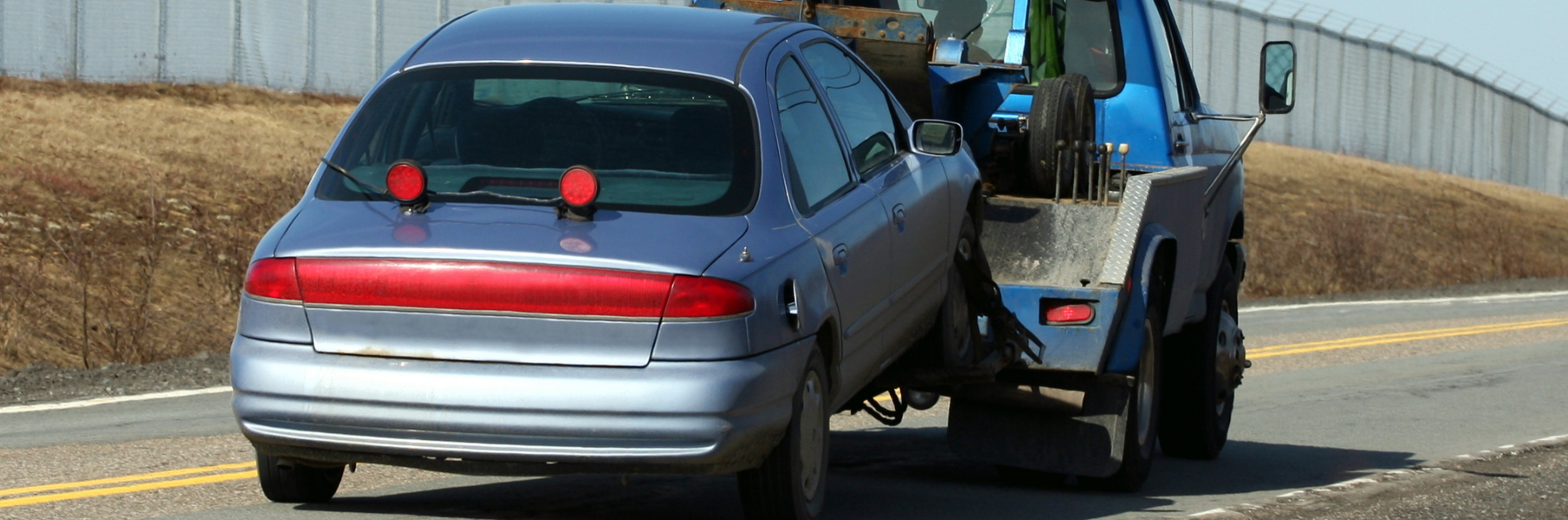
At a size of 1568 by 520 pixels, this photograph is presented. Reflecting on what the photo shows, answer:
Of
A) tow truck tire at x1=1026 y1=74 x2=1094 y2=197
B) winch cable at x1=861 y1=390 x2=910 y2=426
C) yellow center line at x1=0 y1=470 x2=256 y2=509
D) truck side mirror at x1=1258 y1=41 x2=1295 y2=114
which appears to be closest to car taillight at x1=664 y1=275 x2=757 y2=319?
winch cable at x1=861 y1=390 x2=910 y2=426

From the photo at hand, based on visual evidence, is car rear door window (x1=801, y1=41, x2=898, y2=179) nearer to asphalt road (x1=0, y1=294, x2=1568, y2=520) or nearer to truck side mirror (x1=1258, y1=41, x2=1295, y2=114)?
asphalt road (x1=0, y1=294, x2=1568, y2=520)

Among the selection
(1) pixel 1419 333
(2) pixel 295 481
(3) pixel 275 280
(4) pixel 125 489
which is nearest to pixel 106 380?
(4) pixel 125 489

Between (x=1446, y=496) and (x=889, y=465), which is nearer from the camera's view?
(x=1446, y=496)

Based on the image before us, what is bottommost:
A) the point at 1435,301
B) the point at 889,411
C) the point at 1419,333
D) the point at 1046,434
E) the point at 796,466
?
the point at 1435,301

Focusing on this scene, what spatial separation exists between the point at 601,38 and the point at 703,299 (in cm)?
144

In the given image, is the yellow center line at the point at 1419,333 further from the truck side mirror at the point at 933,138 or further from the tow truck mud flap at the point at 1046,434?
the truck side mirror at the point at 933,138

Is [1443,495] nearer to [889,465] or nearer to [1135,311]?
[1135,311]

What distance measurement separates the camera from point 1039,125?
8.45m

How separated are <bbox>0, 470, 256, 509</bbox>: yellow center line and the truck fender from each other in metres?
3.47

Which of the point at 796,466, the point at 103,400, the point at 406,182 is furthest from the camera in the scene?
the point at 103,400

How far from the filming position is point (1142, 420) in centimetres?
823

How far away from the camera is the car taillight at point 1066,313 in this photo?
25.3 ft

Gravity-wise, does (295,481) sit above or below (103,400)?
above

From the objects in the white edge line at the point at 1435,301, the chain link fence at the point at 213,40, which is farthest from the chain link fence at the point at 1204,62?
the white edge line at the point at 1435,301
